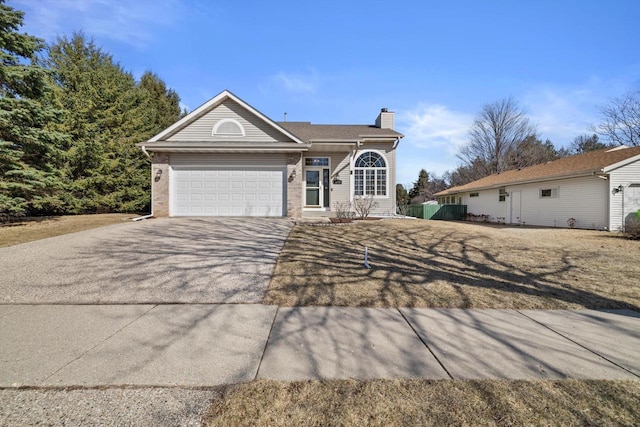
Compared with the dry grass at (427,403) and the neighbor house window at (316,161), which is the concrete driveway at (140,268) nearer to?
the dry grass at (427,403)

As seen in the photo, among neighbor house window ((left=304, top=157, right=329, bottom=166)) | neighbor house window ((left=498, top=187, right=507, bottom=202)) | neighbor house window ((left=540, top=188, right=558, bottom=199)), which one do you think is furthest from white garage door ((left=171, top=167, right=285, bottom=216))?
neighbor house window ((left=498, top=187, right=507, bottom=202))

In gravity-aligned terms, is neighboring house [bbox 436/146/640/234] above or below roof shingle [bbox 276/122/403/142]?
below

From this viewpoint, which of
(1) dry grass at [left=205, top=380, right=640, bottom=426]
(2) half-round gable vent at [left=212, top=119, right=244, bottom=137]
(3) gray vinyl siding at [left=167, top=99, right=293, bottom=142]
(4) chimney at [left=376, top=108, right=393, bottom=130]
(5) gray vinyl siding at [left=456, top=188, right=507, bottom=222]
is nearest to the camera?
(1) dry grass at [left=205, top=380, right=640, bottom=426]

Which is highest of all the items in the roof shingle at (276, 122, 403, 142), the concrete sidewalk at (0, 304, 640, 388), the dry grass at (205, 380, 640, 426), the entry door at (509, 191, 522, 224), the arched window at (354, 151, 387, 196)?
the roof shingle at (276, 122, 403, 142)

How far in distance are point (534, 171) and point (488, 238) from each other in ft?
45.7

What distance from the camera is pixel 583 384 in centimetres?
244

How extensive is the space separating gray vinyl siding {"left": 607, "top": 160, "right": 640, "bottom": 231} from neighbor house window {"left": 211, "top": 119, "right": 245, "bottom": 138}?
58.9 ft

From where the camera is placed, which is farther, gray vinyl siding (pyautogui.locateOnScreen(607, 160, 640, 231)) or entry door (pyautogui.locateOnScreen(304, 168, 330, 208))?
entry door (pyautogui.locateOnScreen(304, 168, 330, 208))

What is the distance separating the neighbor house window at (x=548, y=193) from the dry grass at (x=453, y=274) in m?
9.42

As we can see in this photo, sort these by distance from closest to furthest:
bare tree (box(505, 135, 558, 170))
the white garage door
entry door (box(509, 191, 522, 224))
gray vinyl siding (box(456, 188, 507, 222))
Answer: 1. the white garage door
2. entry door (box(509, 191, 522, 224))
3. gray vinyl siding (box(456, 188, 507, 222))
4. bare tree (box(505, 135, 558, 170))

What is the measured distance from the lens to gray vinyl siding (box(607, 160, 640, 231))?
13867 millimetres

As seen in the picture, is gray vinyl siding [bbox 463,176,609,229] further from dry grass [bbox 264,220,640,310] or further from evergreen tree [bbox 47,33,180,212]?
evergreen tree [bbox 47,33,180,212]

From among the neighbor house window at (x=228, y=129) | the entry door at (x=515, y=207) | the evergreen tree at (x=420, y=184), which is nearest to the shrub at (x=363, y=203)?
the neighbor house window at (x=228, y=129)

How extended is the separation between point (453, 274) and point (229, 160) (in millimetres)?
10418
